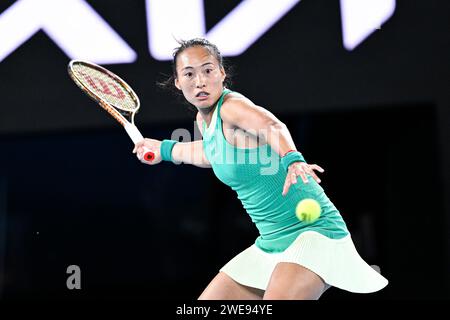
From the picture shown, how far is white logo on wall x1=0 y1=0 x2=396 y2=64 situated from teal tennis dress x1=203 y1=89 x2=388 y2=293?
149cm

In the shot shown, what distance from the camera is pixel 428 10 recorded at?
3.94 m

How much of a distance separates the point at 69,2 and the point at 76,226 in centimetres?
136

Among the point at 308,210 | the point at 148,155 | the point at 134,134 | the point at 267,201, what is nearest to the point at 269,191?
the point at 267,201

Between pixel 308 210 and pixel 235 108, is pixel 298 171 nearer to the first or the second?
pixel 308 210

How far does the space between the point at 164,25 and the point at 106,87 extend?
80 cm

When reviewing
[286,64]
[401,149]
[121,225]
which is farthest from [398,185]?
[121,225]

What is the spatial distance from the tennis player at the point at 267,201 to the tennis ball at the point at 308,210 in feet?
0.10

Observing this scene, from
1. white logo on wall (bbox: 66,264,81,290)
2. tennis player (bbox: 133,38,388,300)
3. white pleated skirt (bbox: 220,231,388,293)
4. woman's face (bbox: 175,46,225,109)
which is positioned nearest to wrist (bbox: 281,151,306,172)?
tennis player (bbox: 133,38,388,300)

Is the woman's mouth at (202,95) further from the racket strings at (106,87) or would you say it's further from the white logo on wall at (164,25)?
the white logo on wall at (164,25)

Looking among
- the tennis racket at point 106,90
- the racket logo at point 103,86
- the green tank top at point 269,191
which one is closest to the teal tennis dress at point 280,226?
the green tank top at point 269,191

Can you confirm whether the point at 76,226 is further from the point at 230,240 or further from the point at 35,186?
the point at 230,240

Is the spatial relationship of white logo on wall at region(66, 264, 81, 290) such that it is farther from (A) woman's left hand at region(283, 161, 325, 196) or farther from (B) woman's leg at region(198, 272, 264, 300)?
(A) woman's left hand at region(283, 161, 325, 196)

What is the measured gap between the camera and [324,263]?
235 cm

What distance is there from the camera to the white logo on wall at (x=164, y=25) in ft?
12.9
